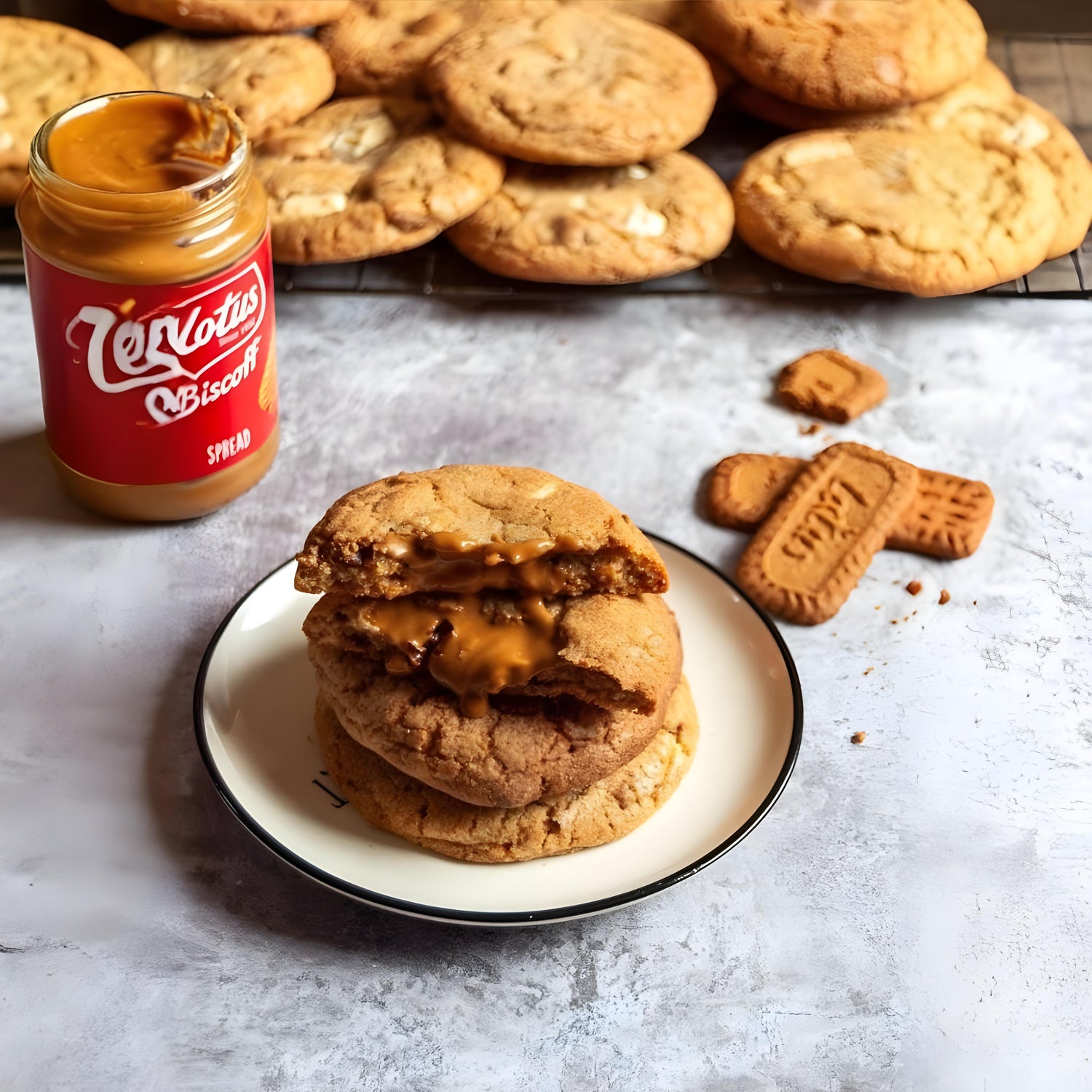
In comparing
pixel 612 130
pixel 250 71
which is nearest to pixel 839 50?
pixel 612 130

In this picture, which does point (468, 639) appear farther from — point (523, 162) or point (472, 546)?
point (523, 162)

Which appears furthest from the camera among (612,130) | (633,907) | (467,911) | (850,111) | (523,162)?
(850,111)

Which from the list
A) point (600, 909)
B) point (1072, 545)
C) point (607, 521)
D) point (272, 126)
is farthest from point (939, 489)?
point (272, 126)

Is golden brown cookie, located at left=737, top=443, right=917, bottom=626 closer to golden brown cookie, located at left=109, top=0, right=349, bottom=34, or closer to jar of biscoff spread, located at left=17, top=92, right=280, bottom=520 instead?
jar of biscoff spread, located at left=17, top=92, right=280, bottom=520

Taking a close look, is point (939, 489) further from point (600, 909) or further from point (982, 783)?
point (600, 909)

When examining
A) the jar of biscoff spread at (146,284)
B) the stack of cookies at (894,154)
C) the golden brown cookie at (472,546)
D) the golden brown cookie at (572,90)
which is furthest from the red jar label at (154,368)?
the stack of cookies at (894,154)
